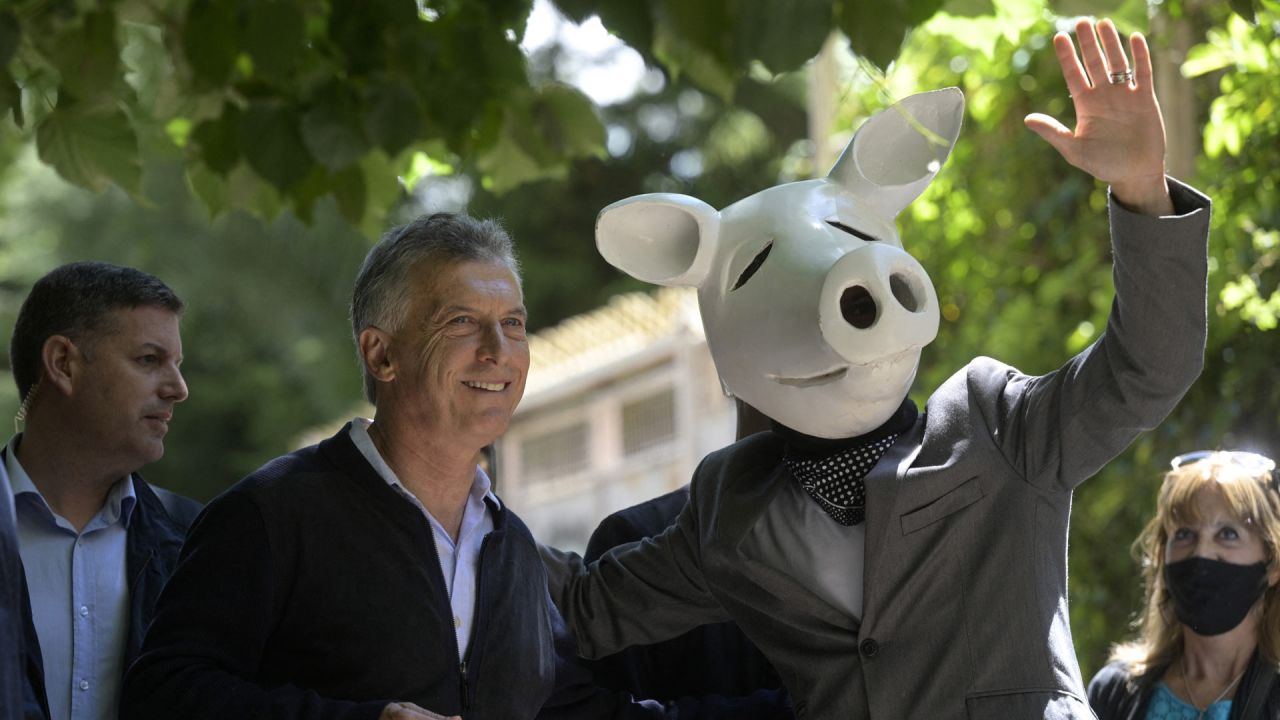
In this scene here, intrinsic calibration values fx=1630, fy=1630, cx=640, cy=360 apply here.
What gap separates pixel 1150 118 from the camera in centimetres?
267

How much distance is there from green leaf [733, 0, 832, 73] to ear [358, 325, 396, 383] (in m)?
1.01

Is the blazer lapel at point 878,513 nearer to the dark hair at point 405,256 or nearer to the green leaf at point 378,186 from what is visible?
the dark hair at point 405,256

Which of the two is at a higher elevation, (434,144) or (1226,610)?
(434,144)

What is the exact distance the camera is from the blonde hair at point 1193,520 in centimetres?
385

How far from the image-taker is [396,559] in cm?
289

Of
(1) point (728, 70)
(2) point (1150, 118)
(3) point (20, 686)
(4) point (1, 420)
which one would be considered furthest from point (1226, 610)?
(4) point (1, 420)

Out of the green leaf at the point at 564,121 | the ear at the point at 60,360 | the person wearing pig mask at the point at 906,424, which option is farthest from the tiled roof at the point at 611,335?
the person wearing pig mask at the point at 906,424

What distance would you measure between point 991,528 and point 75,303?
2018 mm

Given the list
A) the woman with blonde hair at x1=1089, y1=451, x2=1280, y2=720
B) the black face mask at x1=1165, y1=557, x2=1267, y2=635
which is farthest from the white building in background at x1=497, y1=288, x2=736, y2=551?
the black face mask at x1=1165, y1=557, x2=1267, y2=635

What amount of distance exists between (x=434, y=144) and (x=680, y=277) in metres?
1.48

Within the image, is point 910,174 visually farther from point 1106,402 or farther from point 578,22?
point 578,22

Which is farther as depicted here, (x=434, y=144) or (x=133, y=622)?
(x=434, y=144)

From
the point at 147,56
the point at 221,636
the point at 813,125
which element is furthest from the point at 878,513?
the point at 813,125

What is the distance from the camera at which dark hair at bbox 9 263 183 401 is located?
354 centimetres
